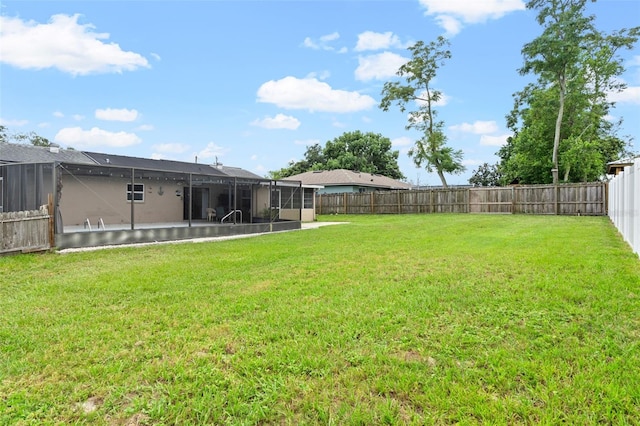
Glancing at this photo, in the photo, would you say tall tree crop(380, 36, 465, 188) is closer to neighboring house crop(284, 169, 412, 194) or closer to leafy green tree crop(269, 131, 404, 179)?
neighboring house crop(284, 169, 412, 194)

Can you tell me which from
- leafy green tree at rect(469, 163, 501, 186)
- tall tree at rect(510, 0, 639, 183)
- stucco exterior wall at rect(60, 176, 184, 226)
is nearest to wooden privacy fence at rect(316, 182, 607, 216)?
tall tree at rect(510, 0, 639, 183)

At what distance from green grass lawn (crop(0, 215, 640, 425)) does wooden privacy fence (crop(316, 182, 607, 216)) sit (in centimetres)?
1508

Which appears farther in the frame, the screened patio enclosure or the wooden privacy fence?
the wooden privacy fence

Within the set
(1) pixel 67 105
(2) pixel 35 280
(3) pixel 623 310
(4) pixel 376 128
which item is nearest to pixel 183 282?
(2) pixel 35 280

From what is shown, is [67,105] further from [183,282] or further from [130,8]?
[183,282]

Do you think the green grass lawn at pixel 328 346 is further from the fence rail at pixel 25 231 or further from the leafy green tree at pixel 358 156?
the leafy green tree at pixel 358 156

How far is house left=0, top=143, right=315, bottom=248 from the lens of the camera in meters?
9.51

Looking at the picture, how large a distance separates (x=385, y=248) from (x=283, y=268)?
2954mm

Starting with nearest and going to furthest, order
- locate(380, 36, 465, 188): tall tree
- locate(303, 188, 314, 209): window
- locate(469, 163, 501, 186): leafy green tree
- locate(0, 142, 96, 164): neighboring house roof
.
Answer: locate(0, 142, 96, 164): neighboring house roof
locate(303, 188, 314, 209): window
locate(380, 36, 465, 188): tall tree
locate(469, 163, 501, 186): leafy green tree

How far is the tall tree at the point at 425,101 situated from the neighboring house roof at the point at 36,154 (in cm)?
2184

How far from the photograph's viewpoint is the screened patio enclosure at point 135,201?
9.41m

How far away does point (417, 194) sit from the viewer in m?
24.0

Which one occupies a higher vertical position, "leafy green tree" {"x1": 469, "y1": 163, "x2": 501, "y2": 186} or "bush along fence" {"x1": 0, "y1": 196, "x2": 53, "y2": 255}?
"leafy green tree" {"x1": 469, "y1": 163, "x2": 501, "y2": 186}

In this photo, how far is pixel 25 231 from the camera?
7949 millimetres
